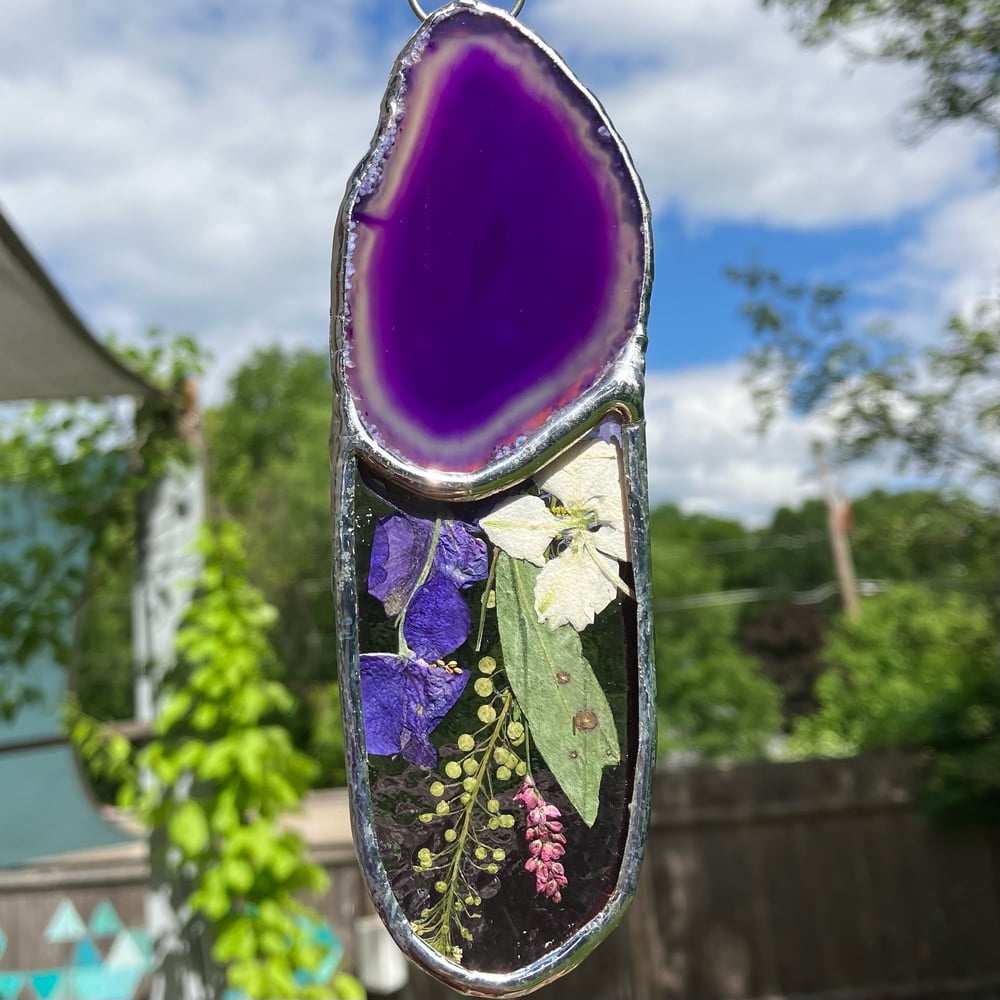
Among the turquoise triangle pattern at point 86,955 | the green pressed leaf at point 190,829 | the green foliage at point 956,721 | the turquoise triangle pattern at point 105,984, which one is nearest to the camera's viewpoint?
the green pressed leaf at point 190,829

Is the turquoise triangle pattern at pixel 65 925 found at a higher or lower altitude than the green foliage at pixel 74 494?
lower

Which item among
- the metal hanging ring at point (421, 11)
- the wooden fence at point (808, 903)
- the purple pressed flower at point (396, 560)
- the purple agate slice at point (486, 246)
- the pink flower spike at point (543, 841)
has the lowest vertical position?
the wooden fence at point (808, 903)

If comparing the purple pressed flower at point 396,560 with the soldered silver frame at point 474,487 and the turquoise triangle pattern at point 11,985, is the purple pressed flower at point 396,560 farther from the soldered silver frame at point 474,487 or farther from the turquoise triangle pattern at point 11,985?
the turquoise triangle pattern at point 11,985

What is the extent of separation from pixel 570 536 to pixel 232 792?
187 centimetres

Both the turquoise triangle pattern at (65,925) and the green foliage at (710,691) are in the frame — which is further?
the green foliage at (710,691)

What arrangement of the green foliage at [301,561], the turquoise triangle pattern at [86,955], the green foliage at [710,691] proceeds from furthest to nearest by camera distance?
the green foliage at [710,691] < the green foliage at [301,561] < the turquoise triangle pattern at [86,955]

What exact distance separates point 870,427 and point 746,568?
2099cm

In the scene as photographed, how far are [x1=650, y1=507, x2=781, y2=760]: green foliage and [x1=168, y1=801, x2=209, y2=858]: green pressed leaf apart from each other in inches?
533

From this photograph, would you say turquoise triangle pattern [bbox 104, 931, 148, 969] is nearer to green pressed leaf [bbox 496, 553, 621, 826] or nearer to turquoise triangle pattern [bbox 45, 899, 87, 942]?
turquoise triangle pattern [bbox 45, 899, 87, 942]

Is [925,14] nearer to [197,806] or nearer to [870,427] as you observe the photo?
[870,427]

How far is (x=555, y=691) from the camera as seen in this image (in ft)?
2.35

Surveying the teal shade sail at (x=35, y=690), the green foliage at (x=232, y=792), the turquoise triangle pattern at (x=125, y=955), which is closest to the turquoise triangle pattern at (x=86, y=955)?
the turquoise triangle pattern at (x=125, y=955)

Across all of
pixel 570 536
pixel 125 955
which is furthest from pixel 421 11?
pixel 125 955

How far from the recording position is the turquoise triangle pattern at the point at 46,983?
3.23 metres
